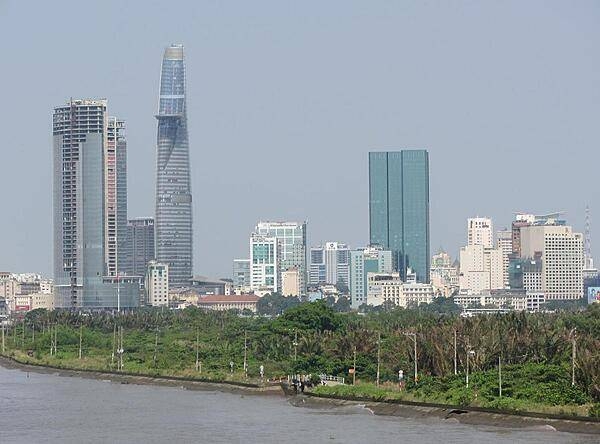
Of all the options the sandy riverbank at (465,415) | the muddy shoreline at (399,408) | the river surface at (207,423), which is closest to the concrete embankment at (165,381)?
the muddy shoreline at (399,408)

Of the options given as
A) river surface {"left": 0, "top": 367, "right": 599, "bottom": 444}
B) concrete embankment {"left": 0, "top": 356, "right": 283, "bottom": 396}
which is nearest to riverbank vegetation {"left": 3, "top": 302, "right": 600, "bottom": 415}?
concrete embankment {"left": 0, "top": 356, "right": 283, "bottom": 396}

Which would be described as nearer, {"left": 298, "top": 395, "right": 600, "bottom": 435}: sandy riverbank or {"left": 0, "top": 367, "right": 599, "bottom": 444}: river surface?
{"left": 298, "top": 395, "right": 600, "bottom": 435}: sandy riverbank

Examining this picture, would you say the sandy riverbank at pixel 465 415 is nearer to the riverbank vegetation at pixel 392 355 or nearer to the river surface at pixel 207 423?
the river surface at pixel 207 423

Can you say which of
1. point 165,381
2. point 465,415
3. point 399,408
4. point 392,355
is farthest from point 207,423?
point 165,381

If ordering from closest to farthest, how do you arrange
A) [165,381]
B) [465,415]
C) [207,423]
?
1. [465,415]
2. [207,423]
3. [165,381]

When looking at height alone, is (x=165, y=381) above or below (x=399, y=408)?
below

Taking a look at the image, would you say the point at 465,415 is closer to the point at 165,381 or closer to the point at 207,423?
the point at 207,423

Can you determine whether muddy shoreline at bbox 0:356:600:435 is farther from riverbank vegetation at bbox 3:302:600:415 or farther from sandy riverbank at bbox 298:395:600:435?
riverbank vegetation at bbox 3:302:600:415
